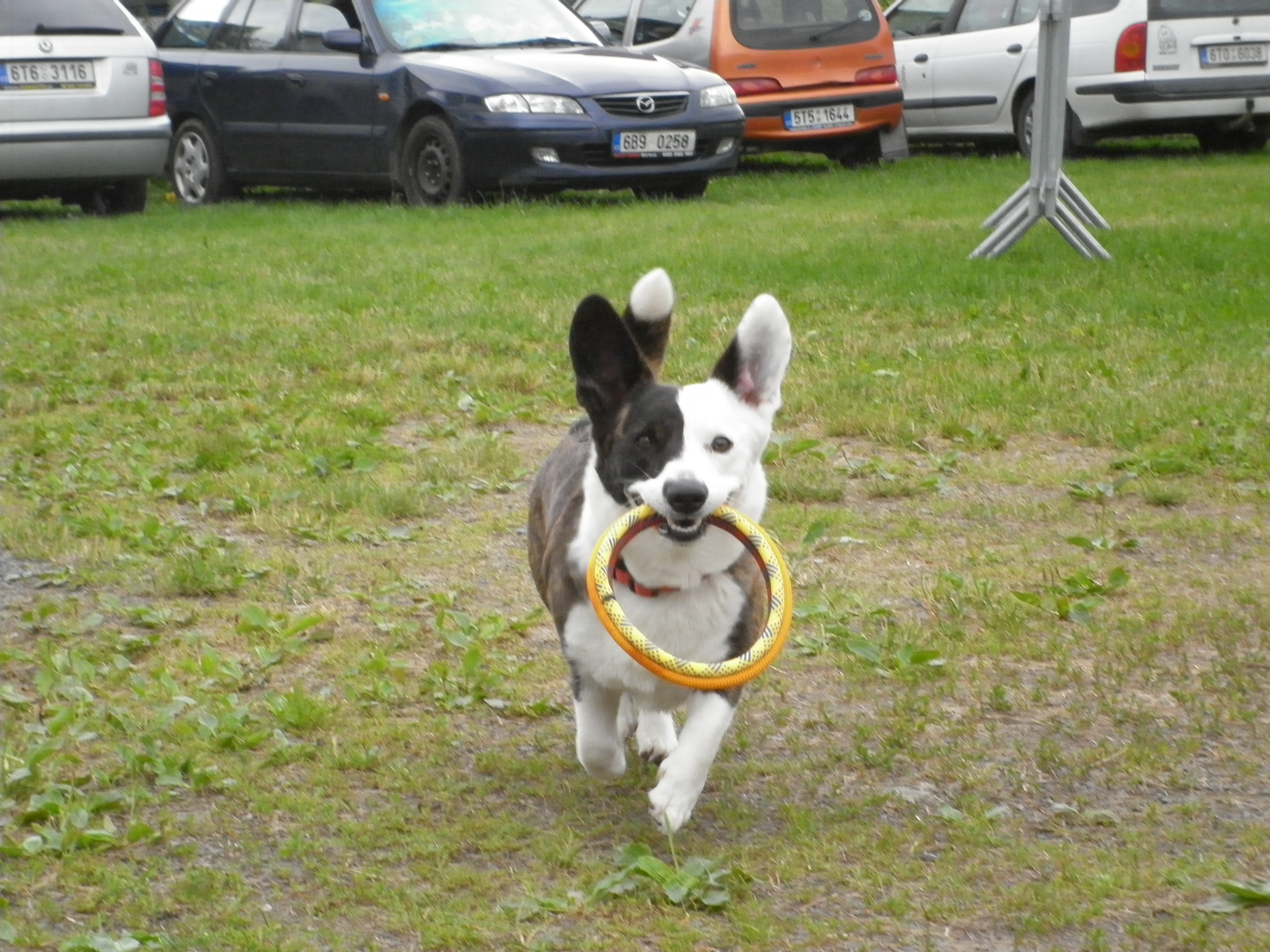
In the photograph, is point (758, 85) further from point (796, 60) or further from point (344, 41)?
point (344, 41)

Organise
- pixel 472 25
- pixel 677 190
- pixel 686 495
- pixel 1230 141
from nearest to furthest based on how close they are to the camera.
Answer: pixel 686 495
pixel 472 25
pixel 677 190
pixel 1230 141

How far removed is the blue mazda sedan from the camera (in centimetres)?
1262

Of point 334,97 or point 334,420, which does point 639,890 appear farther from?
point 334,97

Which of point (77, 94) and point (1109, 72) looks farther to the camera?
point (1109, 72)

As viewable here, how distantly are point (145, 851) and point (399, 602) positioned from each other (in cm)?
164

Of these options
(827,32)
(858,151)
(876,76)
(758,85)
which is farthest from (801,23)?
(858,151)

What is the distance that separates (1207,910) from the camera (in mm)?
3084

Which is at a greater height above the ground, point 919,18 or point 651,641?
point 651,641

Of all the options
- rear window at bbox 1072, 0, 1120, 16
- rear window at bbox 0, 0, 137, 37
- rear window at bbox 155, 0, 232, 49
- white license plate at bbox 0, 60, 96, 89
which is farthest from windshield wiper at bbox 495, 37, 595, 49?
rear window at bbox 1072, 0, 1120, 16

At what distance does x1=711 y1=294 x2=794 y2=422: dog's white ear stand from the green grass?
2.75 ft

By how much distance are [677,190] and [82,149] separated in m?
4.54

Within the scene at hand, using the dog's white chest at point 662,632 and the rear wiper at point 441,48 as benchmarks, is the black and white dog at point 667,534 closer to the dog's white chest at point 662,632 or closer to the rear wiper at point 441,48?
the dog's white chest at point 662,632

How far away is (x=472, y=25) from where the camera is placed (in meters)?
13.4

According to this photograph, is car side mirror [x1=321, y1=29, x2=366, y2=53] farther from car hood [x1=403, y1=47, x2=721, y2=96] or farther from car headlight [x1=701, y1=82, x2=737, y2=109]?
car headlight [x1=701, y1=82, x2=737, y2=109]
